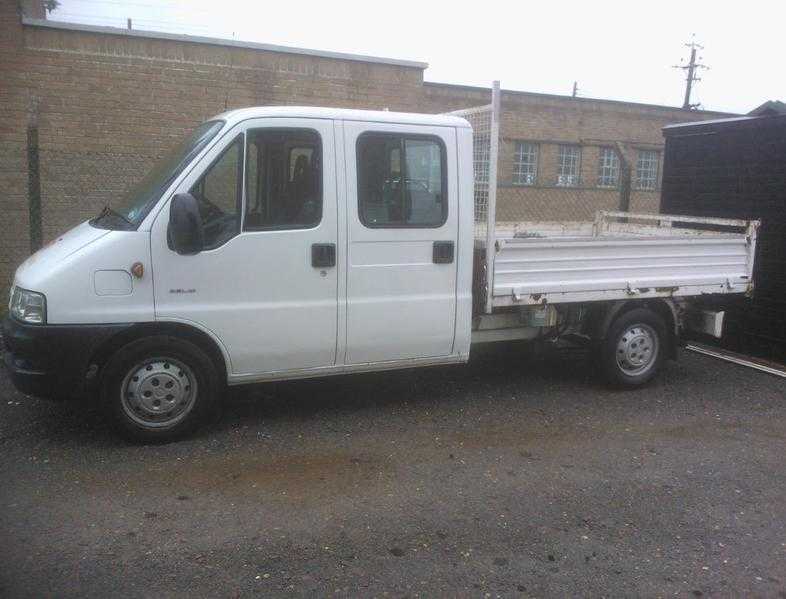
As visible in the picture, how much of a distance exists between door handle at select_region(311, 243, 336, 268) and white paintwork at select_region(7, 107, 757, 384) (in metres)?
0.04

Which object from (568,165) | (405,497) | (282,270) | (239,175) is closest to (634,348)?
(405,497)

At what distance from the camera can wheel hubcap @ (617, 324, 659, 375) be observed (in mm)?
6395

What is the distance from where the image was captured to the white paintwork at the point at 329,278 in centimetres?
468

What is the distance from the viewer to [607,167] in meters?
26.6

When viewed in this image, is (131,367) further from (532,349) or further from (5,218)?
(5,218)

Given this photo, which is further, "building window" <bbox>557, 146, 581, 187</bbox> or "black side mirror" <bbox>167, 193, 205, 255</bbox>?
"building window" <bbox>557, 146, 581, 187</bbox>

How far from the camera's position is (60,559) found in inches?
138

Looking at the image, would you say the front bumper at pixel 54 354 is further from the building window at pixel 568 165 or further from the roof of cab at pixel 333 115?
the building window at pixel 568 165

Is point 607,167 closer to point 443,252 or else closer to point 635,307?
point 635,307

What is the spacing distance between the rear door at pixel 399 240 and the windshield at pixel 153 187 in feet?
3.36

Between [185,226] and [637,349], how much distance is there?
13.6ft

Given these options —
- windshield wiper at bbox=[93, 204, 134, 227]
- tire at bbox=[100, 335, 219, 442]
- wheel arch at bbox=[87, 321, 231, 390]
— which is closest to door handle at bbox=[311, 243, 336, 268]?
wheel arch at bbox=[87, 321, 231, 390]

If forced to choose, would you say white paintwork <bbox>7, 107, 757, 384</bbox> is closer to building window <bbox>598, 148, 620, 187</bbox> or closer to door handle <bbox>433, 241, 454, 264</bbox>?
door handle <bbox>433, 241, 454, 264</bbox>

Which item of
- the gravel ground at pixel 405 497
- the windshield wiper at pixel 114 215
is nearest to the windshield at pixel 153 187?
the windshield wiper at pixel 114 215
